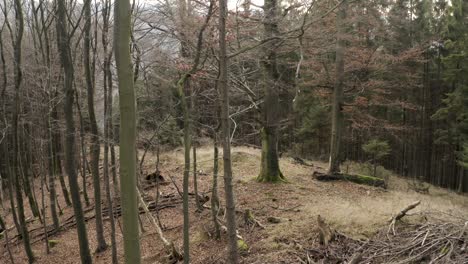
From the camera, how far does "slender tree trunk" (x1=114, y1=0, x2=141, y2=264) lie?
116 inches

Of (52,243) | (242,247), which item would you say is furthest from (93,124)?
(242,247)

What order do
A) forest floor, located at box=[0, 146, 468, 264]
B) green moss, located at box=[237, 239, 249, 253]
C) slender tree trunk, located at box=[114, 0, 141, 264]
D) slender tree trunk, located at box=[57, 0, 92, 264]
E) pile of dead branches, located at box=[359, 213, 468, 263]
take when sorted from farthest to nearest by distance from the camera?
slender tree trunk, located at box=[57, 0, 92, 264], green moss, located at box=[237, 239, 249, 253], forest floor, located at box=[0, 146, 468, 264], pile of dead branches, located at box=[359, 213, 468, 263], slender tree trunk, located at box=[114, 0, 141, 264]

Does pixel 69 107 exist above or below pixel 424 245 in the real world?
above

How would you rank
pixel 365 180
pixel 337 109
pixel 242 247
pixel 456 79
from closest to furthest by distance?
pixel 242 247 → pixel 365 180 → pixel 337 109 → pixel 456 79

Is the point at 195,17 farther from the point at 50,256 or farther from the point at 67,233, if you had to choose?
the point at 67,233

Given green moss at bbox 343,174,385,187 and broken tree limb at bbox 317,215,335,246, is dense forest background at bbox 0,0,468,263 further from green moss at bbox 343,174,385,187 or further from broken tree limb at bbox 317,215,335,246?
broken tree limb at bbox 317,215,335,246

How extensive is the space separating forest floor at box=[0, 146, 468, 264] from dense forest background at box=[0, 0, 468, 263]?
2.87 ft

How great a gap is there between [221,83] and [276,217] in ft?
15.2

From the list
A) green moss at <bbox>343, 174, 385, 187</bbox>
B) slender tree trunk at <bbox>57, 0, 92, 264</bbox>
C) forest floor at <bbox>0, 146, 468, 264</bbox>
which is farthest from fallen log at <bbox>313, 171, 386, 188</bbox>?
slender tree trunk at <bbox>57, 0, 92, 264</bbox>

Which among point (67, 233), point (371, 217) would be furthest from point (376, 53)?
point (67, 233)

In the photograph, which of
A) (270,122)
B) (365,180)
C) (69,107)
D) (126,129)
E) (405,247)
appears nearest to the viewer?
(126,129)

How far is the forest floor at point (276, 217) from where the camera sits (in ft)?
22.1

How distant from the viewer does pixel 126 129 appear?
296 centimetres

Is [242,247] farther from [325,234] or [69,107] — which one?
[69,107]
